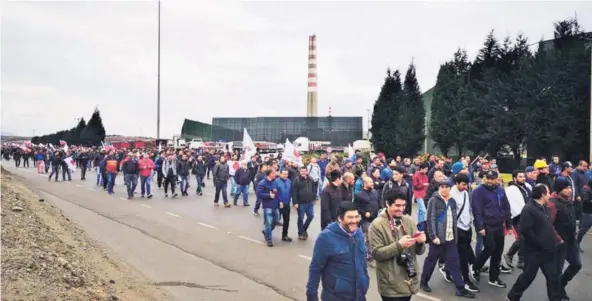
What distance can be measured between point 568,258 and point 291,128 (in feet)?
267

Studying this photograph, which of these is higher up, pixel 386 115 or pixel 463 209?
pixel 386 115

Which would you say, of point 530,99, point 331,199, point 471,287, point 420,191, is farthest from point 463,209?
point 530,99

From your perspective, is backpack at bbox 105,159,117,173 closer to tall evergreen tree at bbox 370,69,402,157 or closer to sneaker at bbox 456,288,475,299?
sneaker at bbox 456,288,475,299

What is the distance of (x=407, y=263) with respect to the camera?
4.57 metres

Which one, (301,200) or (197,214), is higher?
(301,200)

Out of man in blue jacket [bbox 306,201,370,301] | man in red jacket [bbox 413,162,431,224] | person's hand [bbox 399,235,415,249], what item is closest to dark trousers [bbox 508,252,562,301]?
person's hand [bbox 399,235,415,249]

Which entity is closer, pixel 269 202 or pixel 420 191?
pixel 269 202

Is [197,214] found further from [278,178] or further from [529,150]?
[529,150]

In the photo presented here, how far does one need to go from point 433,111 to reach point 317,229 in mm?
34829

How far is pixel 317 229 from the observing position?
41.2 feet

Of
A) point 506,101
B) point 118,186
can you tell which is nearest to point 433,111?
point 506,101

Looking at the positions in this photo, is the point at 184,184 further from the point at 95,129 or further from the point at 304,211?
the point at 95,129

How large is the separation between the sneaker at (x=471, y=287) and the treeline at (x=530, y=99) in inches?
976

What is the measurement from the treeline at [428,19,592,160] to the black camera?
90.6ft
